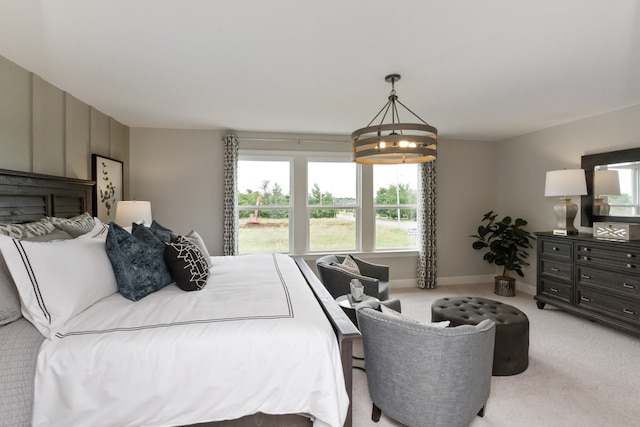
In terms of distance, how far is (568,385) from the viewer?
7.93 ft

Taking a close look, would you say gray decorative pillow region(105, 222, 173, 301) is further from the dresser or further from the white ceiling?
the dresser

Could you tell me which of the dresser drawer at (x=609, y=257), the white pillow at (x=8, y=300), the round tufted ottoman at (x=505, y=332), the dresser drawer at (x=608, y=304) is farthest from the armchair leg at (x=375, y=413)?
the dresser drawer at (x=609, y=257)

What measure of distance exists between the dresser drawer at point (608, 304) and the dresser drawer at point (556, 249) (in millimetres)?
414

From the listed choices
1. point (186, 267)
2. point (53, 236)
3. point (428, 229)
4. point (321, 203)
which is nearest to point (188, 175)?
point (321, 203)

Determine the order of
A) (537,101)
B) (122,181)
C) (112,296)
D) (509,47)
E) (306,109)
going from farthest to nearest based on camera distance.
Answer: (122,181)
(306,109)
(537,101)
(509,47)
(112,296)

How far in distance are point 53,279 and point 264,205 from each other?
339 centimetres

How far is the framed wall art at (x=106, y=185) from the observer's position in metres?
3.56

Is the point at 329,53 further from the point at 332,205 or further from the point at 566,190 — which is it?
the point at 566,190

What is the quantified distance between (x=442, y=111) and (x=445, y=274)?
287cm

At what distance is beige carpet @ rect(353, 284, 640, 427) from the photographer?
2.05 meters

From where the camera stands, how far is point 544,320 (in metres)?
3.74

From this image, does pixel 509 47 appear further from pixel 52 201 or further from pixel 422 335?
pixel 52 201

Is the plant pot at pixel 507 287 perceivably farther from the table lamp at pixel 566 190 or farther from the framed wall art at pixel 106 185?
the framed wall art at pixel 106 185

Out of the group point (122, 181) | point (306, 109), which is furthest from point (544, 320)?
point (122, 181)
